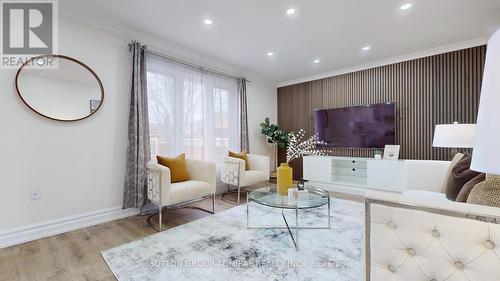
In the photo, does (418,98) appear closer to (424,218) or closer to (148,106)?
(424,218)

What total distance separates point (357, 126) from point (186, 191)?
11.0 ft

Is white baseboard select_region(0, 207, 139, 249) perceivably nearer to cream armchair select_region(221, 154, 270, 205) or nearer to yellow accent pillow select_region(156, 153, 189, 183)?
yellow accent pillow select_region(156, 153, 189, 183)

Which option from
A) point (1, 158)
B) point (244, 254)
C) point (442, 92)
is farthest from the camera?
point (442, 92)

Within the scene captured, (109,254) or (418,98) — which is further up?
(418,98)

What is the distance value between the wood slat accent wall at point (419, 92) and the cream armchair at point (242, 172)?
1686 mm

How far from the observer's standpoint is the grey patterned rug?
164 centimetres

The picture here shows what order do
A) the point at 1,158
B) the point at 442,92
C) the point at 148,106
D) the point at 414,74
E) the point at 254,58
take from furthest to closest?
the point at 254,58 → the point at 414,74 → the point at 442,92 → the point at 148,106 → the point at 1,158

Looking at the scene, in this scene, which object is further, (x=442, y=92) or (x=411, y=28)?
(x=442, y=92)

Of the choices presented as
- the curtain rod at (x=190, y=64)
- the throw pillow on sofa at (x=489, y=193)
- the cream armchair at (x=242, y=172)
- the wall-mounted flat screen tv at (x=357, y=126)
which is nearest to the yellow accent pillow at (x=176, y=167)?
the cream armchair at (x=242, y=172)

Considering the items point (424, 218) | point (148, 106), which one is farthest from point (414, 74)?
point (148, 106)

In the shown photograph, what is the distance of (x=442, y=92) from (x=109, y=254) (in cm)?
485

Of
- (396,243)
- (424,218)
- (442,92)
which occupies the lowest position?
(396,243)

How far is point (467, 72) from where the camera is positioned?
3275mm

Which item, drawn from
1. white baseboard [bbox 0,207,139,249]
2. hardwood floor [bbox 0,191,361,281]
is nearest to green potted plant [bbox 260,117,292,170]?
hardwood floor [bbox 0,191,361,281]
